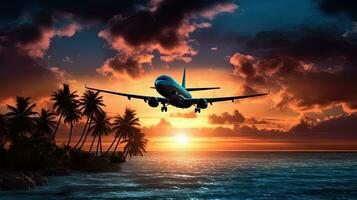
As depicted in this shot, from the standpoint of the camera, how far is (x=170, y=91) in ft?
196

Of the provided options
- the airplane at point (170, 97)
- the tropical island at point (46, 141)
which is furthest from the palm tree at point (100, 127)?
the airplane at point (170, 97)

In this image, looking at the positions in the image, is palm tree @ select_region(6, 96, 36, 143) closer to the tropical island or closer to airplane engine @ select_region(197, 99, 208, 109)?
the tropical island

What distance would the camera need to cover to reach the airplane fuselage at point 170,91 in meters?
59.1

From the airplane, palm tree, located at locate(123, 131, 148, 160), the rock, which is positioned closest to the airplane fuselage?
the airplane

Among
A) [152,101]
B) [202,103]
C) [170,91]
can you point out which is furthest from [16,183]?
[202,103]

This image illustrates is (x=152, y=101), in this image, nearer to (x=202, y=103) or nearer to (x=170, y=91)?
(x=170, y=91)

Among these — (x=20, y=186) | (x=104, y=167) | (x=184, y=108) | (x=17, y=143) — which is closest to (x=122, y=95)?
(x=184, y=108)

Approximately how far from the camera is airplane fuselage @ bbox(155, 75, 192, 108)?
59062 millimetres

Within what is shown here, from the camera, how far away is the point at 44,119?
346 ft

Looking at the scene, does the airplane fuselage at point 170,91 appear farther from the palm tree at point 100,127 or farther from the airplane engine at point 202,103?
the palm tree at point 100,127

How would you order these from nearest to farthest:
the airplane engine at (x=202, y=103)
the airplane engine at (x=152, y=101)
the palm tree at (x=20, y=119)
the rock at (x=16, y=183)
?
the airplane engine at (x=202, y=103)
the airplane engine at (x=152, y=101)
the rock at (x=16, y=183)
the palm tree at (x=20, y=119)

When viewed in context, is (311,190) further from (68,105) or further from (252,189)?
(68,105)

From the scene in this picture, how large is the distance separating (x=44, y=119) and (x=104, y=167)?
70.1 ft

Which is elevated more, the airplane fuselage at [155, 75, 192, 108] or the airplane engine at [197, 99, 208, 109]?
the airplane fuselage at [155, 75, 192, 108]
